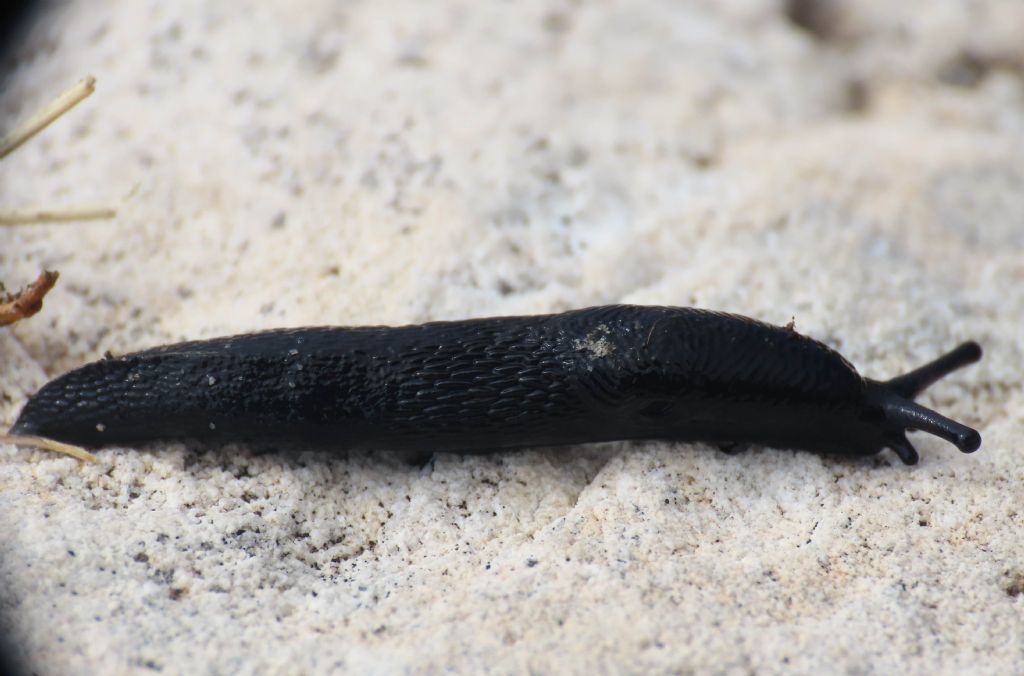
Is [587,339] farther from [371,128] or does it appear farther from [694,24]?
[694,24]

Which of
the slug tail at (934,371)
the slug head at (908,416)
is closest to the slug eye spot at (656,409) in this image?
the slug head at (908,416)

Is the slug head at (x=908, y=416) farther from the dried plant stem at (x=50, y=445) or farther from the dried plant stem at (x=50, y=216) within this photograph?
the dried plant stem at (x=50, y=216)

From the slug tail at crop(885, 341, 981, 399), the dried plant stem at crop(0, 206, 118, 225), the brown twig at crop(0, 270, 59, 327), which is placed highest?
the dried plant stem at crop(0, 206, 118, 225)

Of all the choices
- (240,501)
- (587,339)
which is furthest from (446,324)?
(240,501)

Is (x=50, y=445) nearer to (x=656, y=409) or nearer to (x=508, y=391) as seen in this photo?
(x=508, y=391)

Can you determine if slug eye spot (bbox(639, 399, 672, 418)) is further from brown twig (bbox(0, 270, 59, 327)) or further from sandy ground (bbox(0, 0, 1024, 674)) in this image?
brown twig (bbox(0, 270, 59, 327))

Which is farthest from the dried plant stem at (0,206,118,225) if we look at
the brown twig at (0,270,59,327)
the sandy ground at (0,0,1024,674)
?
the sandy ground at (0,0,1024,674)
